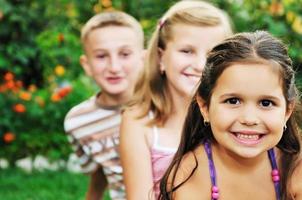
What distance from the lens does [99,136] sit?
15.0ft

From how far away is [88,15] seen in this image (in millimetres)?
7430

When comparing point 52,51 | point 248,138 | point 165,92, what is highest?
point 248,138

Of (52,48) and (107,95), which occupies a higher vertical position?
(107,95)

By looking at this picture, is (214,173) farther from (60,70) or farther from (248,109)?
(60,70)

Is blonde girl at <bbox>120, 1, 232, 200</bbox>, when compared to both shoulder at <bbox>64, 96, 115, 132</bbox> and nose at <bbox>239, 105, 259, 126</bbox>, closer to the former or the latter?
shoulder at <bbox>64, 96, 115, 132</bbox>

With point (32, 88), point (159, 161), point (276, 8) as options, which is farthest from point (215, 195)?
point (32, 88)

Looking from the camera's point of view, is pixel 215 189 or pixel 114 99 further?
pixel 114 99

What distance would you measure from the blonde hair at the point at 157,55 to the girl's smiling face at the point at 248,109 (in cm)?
102

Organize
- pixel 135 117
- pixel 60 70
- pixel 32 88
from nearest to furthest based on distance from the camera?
pixel 135 117
pixel 60 70
pixel 32 88

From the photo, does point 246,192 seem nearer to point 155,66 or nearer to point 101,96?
point 155,66

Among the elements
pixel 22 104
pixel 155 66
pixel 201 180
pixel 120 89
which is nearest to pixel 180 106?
pixel 155 66

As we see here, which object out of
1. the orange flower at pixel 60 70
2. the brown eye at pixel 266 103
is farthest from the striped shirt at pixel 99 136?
the orange flower at pixel 60 70

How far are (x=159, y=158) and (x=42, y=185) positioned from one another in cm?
282

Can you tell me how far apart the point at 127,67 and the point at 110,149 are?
17.2 inches
